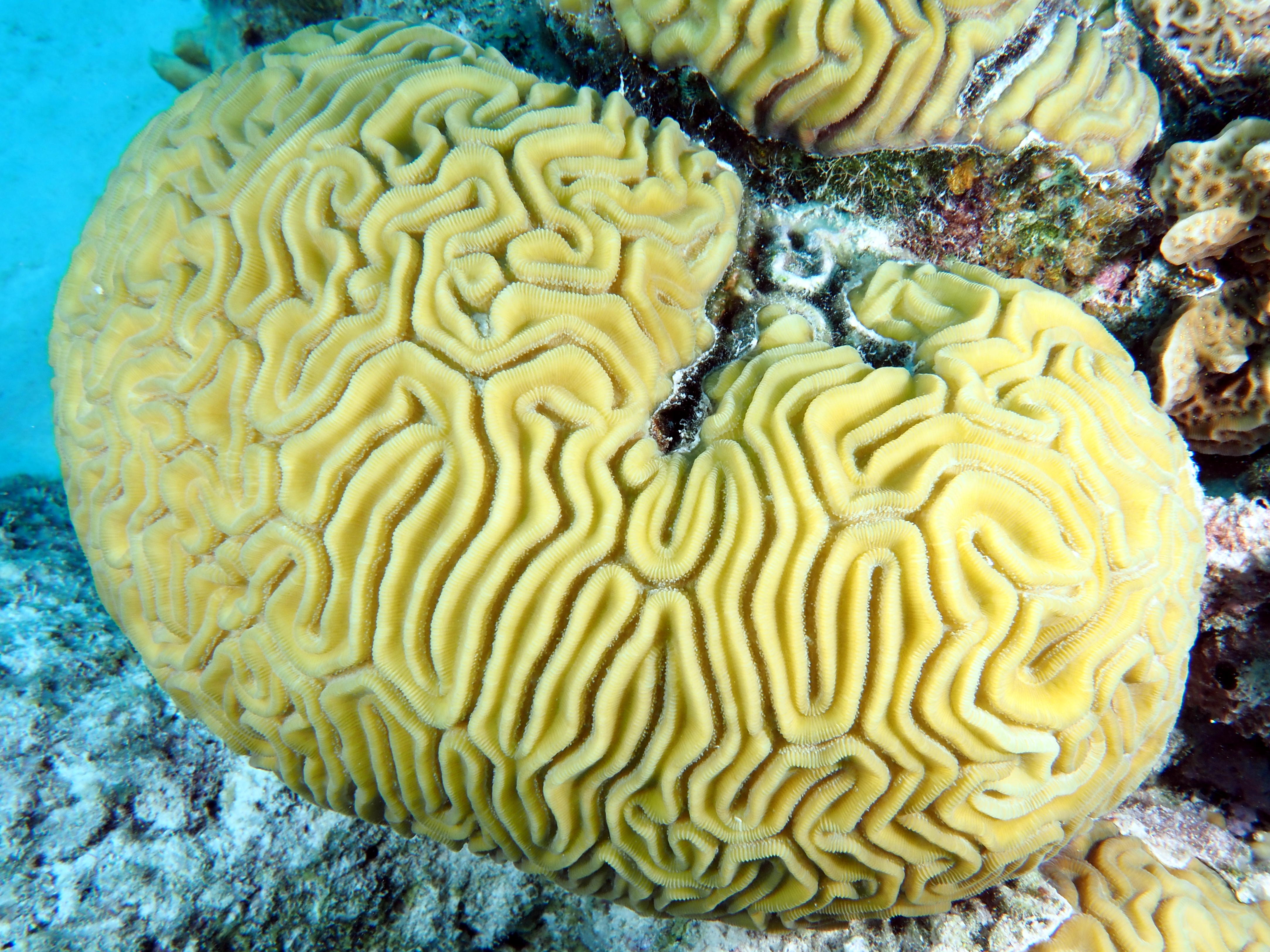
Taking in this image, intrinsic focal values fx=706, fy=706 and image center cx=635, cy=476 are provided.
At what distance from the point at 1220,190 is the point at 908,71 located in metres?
1.66

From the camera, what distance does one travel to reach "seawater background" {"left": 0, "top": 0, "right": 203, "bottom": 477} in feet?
48.3

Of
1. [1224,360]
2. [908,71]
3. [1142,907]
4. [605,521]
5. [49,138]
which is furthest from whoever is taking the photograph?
[49,138]

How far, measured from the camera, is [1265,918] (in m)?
3.43

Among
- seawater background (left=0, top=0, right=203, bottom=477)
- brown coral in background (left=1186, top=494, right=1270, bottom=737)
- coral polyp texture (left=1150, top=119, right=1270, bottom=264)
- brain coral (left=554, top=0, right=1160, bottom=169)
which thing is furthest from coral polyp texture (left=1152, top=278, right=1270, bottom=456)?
seawater background (left=0, top=0, right=203, bottom=477)

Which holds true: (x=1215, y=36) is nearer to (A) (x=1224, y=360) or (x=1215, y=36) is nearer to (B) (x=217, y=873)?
(A) (x=1224, y=360)

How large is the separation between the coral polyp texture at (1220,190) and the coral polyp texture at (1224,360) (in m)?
0.25

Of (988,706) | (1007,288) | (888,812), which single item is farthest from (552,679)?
(1007,288)

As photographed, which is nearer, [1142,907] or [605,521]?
[605,521]

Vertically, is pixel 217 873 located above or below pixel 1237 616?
below

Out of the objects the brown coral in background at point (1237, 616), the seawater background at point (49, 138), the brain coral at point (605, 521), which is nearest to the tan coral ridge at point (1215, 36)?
the brain coral at point (605, 521)

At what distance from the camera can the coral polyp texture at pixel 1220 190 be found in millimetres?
3311

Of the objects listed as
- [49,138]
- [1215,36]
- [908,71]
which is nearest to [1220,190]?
[1215,36]

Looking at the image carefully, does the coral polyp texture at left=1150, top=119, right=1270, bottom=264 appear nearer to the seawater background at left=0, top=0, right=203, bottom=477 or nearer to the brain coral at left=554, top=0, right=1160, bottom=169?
the brain coral at left=554, top=0, right=1160, bottom=169

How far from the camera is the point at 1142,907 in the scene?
10.9ft
